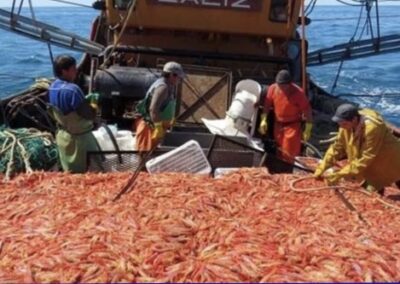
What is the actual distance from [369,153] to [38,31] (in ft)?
23.9

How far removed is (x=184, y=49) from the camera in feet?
36.9

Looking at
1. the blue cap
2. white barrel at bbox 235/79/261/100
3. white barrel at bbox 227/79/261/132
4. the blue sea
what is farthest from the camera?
the blue sea

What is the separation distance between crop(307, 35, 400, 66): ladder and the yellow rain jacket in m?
6.68

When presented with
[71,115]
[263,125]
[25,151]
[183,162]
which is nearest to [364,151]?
[183,162]

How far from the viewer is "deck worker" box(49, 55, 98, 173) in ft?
22.8

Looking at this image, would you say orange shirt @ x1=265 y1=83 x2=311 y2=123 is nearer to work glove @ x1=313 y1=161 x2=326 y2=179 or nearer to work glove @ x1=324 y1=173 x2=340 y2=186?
work glove @ x1=313 y1=161 x2=326 y2=179

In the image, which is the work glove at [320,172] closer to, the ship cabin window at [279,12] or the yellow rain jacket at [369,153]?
the yellow rain jacket at [369,153]

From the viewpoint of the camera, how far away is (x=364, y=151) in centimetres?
647

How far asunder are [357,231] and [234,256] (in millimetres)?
1181

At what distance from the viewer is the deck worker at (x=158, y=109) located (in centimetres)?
760

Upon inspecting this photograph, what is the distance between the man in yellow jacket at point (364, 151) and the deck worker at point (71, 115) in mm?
2410

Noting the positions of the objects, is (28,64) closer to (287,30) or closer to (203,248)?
(287,30)

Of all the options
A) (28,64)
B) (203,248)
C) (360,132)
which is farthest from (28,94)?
(28,64)

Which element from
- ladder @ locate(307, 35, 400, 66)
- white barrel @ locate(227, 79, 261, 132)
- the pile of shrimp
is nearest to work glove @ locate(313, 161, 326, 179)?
the pile of shrimp
